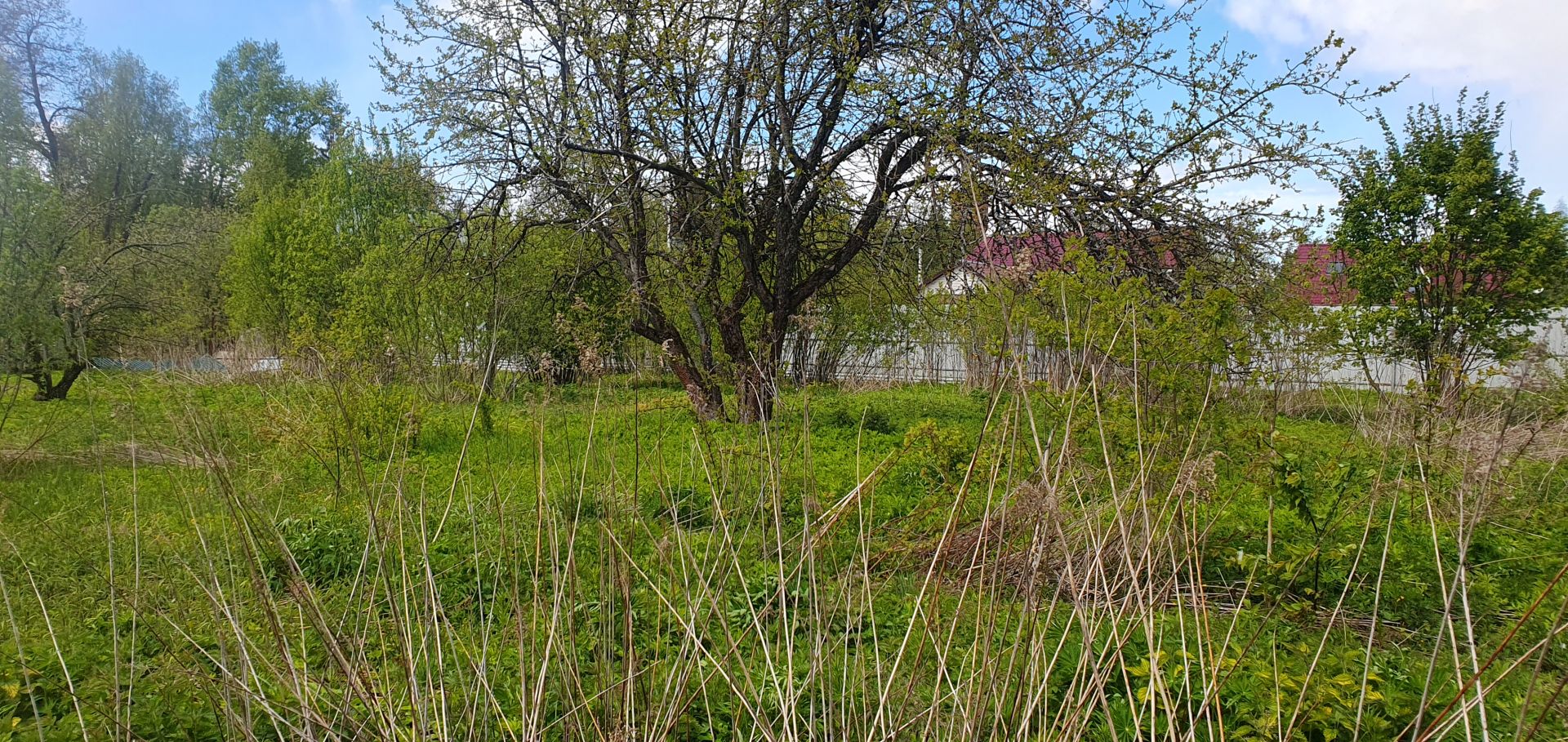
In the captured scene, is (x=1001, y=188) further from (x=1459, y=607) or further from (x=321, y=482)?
(x=321, y=482)

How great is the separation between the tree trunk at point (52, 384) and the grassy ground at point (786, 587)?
4.67 meters

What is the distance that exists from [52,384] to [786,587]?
12.3 meters

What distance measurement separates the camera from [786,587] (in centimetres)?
253

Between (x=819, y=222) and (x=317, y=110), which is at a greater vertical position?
(x=317, y=110)

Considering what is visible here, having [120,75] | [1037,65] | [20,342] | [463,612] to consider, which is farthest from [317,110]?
[463,612]

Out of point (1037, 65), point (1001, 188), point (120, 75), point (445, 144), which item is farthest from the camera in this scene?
point (120, 75)

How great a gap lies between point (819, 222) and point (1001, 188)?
3.38m

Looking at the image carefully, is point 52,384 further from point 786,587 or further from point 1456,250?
point 1456,250

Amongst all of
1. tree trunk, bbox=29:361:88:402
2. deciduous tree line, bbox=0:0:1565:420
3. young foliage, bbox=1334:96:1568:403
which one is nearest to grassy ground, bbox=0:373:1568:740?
deciduous tree line, bbox=0:0:1565:420

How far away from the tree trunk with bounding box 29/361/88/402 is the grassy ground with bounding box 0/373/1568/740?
4667 mm

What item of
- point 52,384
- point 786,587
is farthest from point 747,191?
point 52,384

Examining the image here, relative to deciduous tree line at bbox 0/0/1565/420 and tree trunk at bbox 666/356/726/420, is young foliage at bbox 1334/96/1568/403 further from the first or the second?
tree trunk at bbox 666/356/726/420

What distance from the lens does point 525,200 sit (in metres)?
9.48

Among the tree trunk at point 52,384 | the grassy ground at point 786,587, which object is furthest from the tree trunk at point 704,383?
the tree trunk at point 52,384
